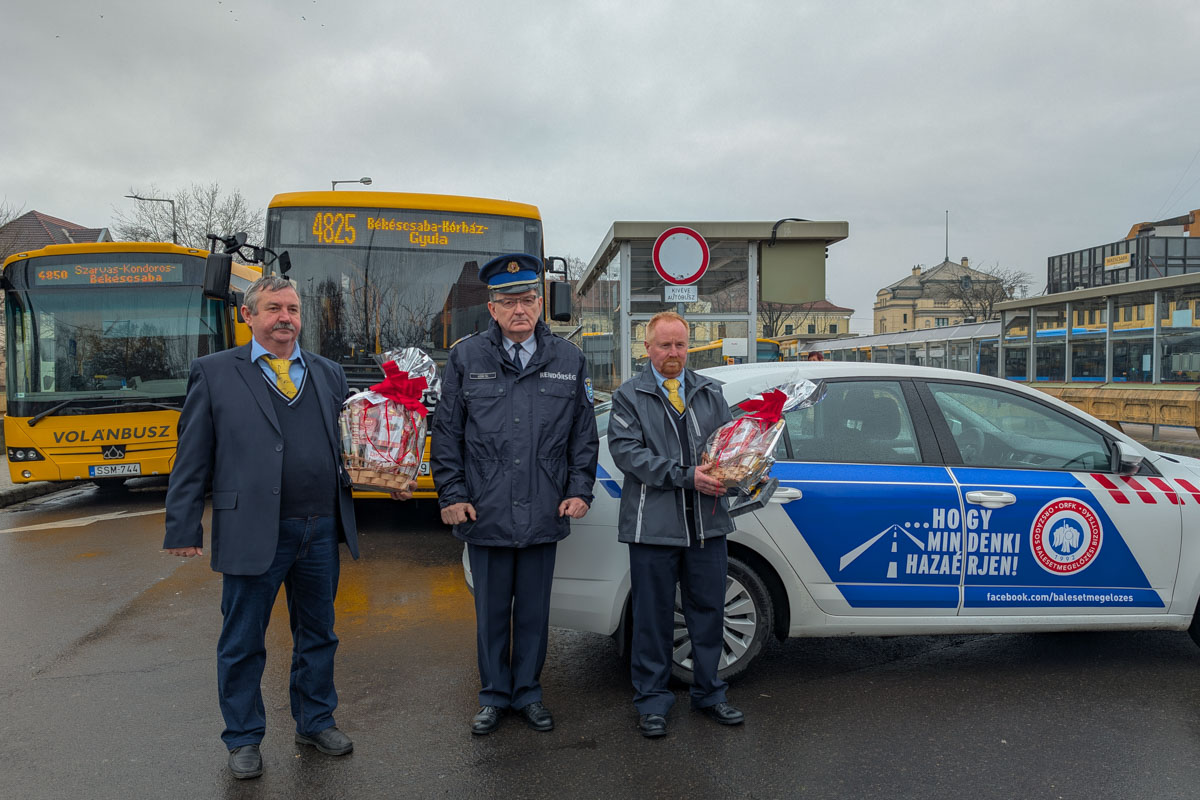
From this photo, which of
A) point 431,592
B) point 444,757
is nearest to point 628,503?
point 444,757

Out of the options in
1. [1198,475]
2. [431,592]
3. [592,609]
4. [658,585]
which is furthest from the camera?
[431,592]

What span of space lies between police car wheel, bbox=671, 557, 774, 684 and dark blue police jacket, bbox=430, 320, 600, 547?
895 millimetres

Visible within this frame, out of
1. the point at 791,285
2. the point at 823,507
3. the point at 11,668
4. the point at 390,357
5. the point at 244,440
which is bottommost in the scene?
the point at 11,668

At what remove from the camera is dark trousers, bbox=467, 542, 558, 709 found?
3.64m

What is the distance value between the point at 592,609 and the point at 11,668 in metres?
3.10

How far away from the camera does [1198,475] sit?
4.30 metres

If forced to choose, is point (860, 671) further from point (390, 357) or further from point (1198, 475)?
point (390, 357)

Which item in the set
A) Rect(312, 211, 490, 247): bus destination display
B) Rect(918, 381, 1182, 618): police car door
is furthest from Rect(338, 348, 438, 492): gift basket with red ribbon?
Rect(312, 211, 490, 247): bus destination display

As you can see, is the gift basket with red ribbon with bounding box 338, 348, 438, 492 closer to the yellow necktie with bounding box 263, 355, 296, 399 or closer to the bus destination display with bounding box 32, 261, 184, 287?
the yellow necktie with bounding box 263, 355, 296, 399

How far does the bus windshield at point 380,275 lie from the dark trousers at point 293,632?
4354 millimetres

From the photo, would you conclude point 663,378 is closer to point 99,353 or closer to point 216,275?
point 216,275

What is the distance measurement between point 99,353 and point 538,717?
8.36 metres

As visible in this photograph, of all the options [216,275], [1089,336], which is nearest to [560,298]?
[216,275]

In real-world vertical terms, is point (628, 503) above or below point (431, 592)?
above
